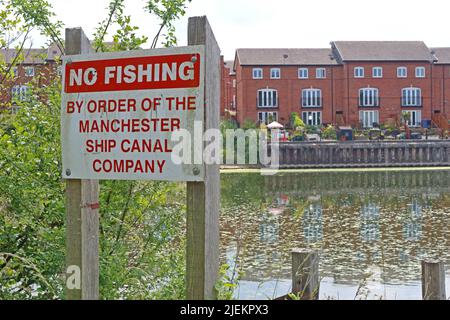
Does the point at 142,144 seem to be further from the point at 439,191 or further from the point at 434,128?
the point at 434,128

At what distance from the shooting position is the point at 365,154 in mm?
42188

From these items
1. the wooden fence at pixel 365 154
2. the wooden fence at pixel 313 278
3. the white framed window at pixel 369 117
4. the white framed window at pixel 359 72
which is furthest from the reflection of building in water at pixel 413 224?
the white framed window at pixel 359 72

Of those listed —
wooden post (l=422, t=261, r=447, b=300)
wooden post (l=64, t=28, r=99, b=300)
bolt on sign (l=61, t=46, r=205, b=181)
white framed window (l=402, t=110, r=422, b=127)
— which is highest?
white framed window (l=402, t=110, r=422, b=127)

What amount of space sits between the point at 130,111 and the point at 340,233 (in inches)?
516

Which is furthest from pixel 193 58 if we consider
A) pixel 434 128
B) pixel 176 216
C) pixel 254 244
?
pixel 434 128

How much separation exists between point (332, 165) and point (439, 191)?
15.2m

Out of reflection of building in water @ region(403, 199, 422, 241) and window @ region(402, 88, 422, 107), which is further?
window @ region(402, 88, 422, 107)

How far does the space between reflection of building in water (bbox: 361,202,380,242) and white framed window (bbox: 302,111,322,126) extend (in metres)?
31.7

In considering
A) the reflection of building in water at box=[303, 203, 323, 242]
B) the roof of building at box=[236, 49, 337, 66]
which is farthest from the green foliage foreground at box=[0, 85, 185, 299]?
the roof of building at box=[236, 49, 337, 66]

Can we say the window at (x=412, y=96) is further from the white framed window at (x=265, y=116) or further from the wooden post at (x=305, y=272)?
the wooden post at (x=305, y=272)

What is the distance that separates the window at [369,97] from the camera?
53062 mm

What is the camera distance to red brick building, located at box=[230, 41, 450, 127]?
174ft

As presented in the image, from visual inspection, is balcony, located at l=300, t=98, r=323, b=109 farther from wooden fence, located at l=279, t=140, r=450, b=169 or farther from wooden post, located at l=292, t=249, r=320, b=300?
wooden post, located at l=292, t=249, r=320, b=300

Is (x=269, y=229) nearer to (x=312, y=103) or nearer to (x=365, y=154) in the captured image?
(x=365, y=154)
